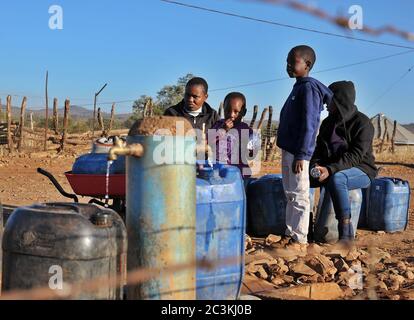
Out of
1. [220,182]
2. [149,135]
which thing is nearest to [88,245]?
[149,135]

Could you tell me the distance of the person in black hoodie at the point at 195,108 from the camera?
4.79 m

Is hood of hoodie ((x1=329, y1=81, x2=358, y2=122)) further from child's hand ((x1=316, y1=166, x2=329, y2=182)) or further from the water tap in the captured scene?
the water tap

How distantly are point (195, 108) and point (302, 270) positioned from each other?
166 centimetres

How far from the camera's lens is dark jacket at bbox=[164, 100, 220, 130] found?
4.83 meters

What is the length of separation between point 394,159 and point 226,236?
23.4 m

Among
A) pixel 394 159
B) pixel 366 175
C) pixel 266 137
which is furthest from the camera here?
pixel 394 159

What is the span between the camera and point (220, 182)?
288 centimetres

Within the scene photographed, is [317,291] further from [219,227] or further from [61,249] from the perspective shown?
[61,249]

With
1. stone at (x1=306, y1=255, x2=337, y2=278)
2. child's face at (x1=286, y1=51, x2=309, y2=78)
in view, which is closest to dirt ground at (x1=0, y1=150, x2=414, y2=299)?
stone at (x1=306, y1=255, x2=337, y2=278)

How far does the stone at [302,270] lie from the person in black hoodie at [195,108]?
4.61ft

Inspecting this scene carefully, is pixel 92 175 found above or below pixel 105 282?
above

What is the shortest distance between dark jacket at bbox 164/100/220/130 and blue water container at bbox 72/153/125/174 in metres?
1.03

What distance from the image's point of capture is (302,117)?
4.57 metres
